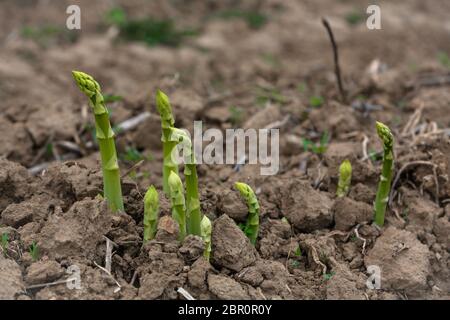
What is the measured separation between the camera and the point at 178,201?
3.29 meters

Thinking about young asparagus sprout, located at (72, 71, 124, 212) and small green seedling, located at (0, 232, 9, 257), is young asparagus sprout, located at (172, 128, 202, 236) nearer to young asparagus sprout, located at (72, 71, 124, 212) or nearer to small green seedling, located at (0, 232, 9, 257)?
young asparagus sprout, located at (72, 71, 124, 212)

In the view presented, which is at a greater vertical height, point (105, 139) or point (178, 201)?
point (105, 139)

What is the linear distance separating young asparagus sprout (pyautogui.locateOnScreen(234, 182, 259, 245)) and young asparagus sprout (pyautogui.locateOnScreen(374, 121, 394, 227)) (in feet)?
2.40

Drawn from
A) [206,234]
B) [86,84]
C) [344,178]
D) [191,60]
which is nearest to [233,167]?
[344,178]

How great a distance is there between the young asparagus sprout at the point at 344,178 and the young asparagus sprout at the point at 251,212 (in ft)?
2.13

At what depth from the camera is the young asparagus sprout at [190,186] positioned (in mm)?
3285

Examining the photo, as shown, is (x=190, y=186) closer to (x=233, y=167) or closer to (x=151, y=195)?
(x=151, y=195)

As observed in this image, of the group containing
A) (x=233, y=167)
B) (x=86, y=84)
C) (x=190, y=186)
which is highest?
(x=86, y=84)

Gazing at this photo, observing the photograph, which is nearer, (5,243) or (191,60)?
(5,243)

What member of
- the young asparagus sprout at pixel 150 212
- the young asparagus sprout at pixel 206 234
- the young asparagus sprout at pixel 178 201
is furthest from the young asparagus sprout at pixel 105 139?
the young asparagus sprout at pixel 206 234

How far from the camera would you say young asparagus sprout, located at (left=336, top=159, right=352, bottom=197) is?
3.88 metres

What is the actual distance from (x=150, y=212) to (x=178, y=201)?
0.16 metres
